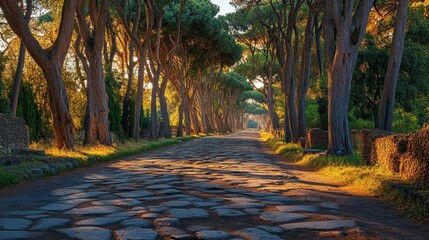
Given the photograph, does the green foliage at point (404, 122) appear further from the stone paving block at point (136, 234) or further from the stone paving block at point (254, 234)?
the stone paving block at point (136, 234)

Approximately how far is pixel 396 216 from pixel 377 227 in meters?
0.81

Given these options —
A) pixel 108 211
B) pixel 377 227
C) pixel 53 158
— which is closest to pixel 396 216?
pixel 377 227

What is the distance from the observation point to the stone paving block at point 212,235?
167 inches

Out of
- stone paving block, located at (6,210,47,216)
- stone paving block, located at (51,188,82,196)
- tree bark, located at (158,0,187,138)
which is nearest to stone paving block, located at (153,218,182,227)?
stone paving block, located at (6,210,47,216)

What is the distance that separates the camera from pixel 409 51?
18.7 meters

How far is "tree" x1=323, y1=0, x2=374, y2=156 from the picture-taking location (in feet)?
38.0

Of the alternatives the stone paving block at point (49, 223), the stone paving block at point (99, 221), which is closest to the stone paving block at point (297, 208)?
the stone paving block at point (99, 221)

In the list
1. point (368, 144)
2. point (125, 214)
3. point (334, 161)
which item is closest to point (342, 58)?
point (368, 144)

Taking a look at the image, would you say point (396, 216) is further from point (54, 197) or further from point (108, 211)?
point (54, 197)

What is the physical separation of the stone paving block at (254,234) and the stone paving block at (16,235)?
6.40 ft

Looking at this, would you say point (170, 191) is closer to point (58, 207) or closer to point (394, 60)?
point (58, 207)

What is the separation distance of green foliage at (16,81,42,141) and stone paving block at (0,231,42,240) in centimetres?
1783

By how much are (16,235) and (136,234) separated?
1.13 m

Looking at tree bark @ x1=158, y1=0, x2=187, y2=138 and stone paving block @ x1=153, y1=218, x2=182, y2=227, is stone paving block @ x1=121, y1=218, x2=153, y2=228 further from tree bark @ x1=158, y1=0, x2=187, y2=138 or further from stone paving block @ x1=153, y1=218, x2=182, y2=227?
tree bark @ x1=158, y1=0, x2=187, y2=138
